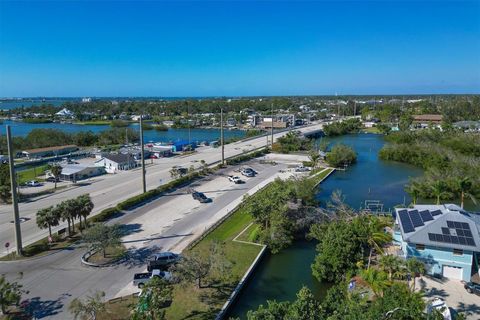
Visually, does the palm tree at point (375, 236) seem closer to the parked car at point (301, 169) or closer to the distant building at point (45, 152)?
the parked car at point (301, 169)

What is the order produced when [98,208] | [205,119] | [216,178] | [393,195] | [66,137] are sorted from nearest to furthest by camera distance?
[98,208], [393,195], [216,178], [66,137], [205,119]

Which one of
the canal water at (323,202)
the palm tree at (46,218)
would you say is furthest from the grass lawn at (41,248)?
the canal water at (323,202)

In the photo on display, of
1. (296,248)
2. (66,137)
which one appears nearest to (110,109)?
(66,137)

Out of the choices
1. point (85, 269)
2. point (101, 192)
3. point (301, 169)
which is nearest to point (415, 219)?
point (85, 269)

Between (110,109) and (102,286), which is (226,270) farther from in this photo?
(110,109)

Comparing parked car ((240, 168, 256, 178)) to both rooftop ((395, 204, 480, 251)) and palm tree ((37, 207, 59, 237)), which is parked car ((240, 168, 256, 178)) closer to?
rooftop ((395, 204, 480, 251))

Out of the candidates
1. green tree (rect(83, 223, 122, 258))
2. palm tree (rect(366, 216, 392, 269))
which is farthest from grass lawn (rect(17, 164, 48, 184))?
palm tree (rect(366, 216, 392, 269))

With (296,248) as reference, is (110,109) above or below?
above

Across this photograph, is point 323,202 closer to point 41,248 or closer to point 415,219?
point 415,219
